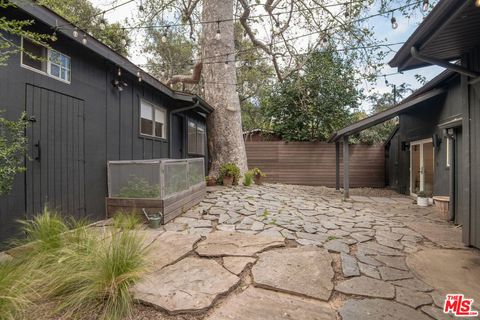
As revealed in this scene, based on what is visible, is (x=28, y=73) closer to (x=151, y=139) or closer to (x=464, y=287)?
(x=151, y=139)

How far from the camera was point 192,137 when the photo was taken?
29.0ft

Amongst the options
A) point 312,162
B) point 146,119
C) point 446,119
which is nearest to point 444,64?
point 446,119

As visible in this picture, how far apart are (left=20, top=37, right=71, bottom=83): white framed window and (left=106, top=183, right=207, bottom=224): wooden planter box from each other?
208 centimetres

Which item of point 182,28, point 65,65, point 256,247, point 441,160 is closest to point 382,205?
point 441,160

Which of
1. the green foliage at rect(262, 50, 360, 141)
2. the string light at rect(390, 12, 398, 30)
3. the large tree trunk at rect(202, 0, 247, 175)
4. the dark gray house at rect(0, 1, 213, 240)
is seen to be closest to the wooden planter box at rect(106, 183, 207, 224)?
the dark gray house at rect(0, 1, 213, 240)

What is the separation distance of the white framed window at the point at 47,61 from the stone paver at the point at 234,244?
3.05 m

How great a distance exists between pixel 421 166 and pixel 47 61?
354 inches

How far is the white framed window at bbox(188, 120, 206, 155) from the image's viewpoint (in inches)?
341

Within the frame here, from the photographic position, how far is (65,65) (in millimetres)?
3789

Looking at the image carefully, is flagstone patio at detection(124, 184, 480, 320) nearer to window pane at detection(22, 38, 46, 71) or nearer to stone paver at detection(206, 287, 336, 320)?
stone paver at detection(206, 287, 336, 320)

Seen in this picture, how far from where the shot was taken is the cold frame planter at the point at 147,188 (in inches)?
160

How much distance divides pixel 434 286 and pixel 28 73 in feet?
16.7

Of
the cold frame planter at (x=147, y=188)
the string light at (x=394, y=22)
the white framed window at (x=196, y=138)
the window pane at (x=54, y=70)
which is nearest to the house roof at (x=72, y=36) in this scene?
the window pane at (x=54, y=70)

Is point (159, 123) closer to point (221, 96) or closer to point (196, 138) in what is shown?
point (196, 138)
